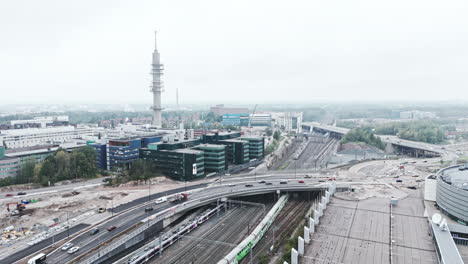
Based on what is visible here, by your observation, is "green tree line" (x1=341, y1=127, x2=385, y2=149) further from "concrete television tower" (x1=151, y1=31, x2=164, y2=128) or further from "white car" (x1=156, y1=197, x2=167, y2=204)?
"white car" (x1=156, y1=197, x2=167, y2=204)

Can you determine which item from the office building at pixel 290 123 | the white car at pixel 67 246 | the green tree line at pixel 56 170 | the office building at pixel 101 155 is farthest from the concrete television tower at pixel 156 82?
the white car at pixel 67 246

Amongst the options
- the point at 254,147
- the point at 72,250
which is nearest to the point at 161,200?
the point at 72,250

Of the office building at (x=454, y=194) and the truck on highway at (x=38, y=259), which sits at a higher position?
the office building at (x=454, y=194)

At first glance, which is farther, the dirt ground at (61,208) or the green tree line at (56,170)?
the green tree line at (56,170)

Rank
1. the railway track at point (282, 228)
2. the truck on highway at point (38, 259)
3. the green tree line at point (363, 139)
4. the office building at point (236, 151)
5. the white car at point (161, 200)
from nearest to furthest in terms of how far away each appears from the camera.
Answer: the truck on highway at point (38, 259)
the railway track at point (282, 228)
the white car at point (161, 200)
the office building at point (236, 151)
the green tree line at point (363, 139)

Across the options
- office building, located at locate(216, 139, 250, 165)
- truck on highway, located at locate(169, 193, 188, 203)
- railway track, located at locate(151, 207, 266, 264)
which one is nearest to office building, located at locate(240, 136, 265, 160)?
office building, located at locate(216, 139, 250, 165)

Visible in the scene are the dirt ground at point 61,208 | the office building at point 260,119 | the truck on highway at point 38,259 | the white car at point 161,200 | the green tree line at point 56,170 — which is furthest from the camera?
the office building at point 260,119

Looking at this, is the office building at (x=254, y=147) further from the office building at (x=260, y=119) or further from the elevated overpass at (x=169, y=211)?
the office building at (x=260, y=119)

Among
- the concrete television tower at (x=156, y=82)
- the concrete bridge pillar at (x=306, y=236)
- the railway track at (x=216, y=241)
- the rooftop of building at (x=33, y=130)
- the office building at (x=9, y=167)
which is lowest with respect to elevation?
the railway track at (x=216, y=241)

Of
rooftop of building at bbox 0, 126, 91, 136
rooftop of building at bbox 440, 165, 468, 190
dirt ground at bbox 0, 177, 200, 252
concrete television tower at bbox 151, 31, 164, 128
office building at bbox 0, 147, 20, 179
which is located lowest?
dirt ground at bbox 0, 177, 200, 252
